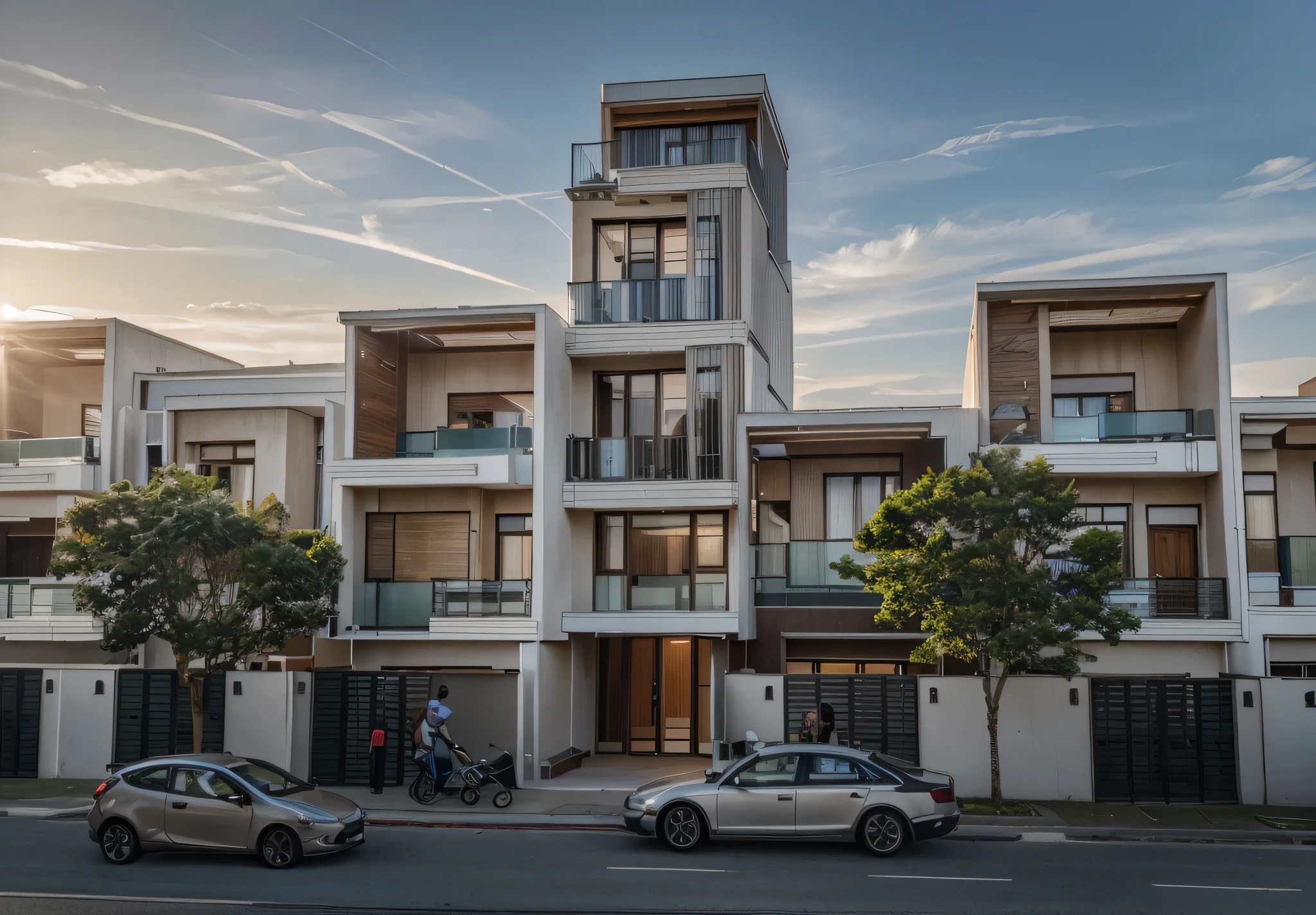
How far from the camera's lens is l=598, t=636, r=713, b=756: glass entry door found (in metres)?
25.8

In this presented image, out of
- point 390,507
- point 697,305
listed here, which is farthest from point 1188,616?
point 390,507

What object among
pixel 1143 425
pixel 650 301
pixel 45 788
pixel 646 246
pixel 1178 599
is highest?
pixel 646 246

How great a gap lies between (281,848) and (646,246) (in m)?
16.2

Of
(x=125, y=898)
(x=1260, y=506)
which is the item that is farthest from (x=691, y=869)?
(x=1260, y=506)

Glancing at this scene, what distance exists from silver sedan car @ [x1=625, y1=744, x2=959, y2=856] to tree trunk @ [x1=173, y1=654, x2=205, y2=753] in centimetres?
968

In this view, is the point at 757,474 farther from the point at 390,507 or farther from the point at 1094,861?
the point at 1094,861

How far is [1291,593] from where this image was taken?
2303 centimetres

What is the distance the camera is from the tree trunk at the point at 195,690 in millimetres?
20828

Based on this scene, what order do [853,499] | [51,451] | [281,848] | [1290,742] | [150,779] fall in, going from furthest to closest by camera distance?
[51,451] → [853,499] → [1290,742] → [150,779] → [281,848]

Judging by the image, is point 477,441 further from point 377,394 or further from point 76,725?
point 76,725

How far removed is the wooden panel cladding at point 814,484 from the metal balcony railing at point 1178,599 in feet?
20.3

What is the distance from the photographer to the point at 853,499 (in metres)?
26.5

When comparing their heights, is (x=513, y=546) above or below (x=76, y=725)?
above

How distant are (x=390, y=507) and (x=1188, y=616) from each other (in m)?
17.1
